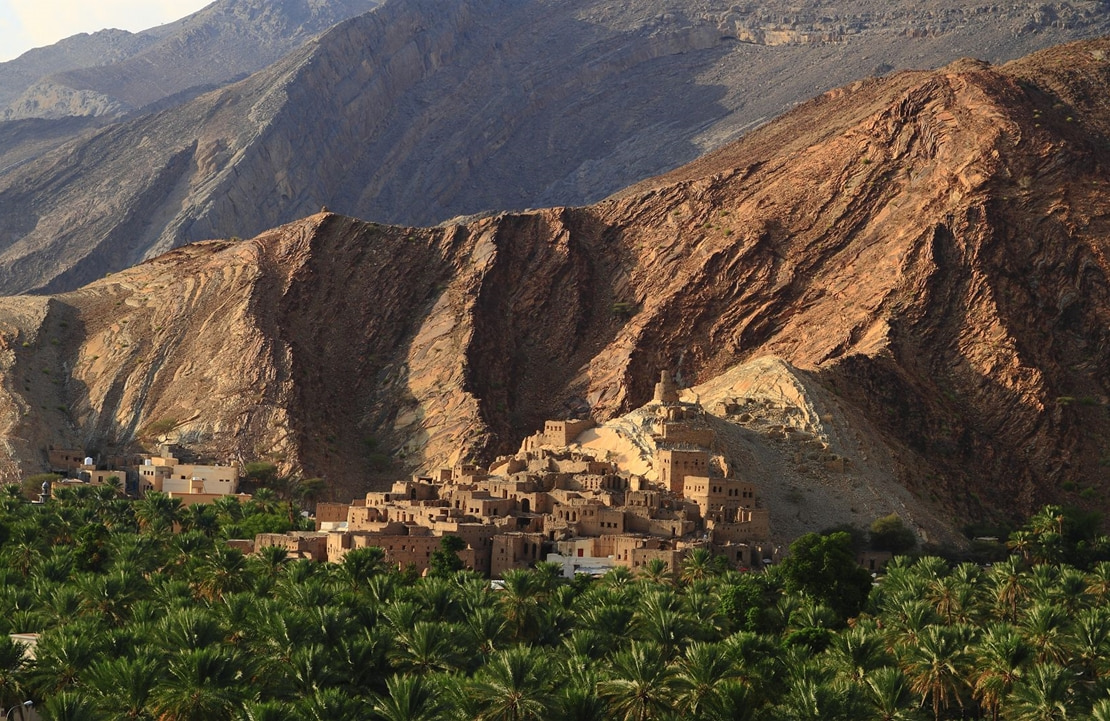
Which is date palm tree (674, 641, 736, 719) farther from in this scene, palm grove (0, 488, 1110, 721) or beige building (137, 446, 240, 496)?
beige building (137, 446, 240, 496)

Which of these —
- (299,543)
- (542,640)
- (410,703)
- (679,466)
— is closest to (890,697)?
(542,640)

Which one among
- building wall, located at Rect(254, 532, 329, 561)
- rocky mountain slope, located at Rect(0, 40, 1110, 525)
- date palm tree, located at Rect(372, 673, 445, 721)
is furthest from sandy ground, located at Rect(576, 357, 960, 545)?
date palm tree, located at Rect(372, 673, 445, 721)

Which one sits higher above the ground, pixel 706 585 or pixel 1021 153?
pixel 1021 153

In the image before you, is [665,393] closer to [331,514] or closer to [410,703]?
[331,514]

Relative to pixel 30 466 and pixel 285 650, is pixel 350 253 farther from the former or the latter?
pixel 285 650

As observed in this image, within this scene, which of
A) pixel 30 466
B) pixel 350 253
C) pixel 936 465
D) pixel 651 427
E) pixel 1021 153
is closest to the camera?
pixel 651 427

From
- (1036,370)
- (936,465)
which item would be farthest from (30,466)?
(1036,370)
